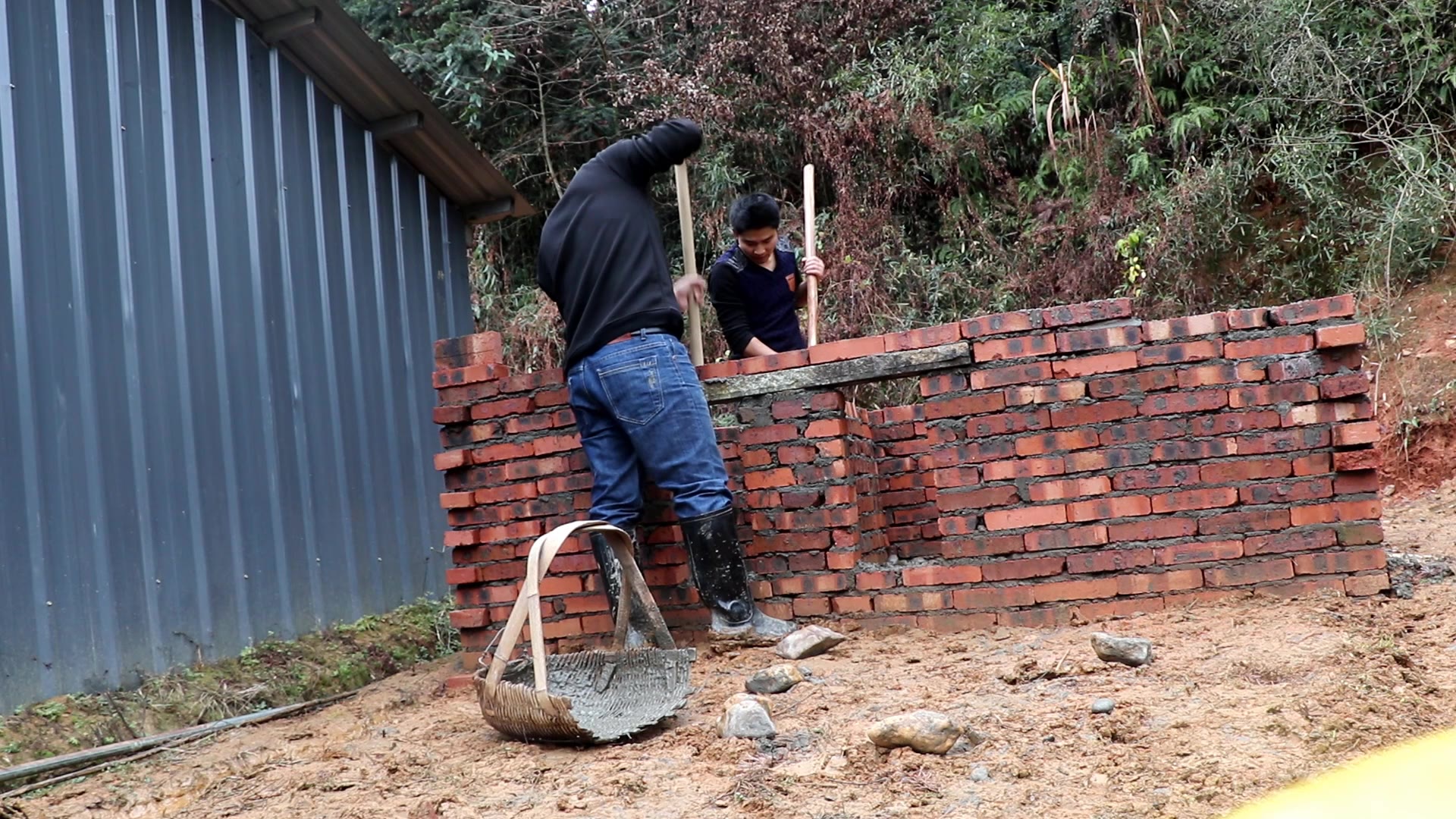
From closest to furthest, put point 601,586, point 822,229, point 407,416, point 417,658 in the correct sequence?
point 601,586, point 417,658, point 407,416, point 822,229

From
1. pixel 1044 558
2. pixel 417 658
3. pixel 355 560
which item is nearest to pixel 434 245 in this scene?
pixel 355 560

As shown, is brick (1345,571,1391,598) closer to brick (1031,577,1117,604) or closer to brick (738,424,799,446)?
brick (1031,577,1117,604)

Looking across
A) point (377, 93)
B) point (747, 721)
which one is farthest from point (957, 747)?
point (377, 93)

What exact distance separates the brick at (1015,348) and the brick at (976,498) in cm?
45

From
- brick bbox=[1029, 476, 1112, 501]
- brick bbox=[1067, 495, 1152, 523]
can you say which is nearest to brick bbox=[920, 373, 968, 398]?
A: brick bbox=[1029, 476, 1112, 501]

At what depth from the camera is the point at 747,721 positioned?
289cm

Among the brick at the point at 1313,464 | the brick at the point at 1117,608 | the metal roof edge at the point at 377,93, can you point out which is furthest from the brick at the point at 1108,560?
the metal roof edge at the point at 377,93

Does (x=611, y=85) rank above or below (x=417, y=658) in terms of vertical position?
above

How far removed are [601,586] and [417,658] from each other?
180 cm

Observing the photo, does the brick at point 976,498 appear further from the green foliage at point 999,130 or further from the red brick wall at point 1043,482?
the green foliage at point 999,130

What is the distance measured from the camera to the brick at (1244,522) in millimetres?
3541

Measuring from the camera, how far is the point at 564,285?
13.1 ft

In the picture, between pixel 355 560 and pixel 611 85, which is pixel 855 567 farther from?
pixel 611 85

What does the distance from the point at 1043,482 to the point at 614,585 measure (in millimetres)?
1488
